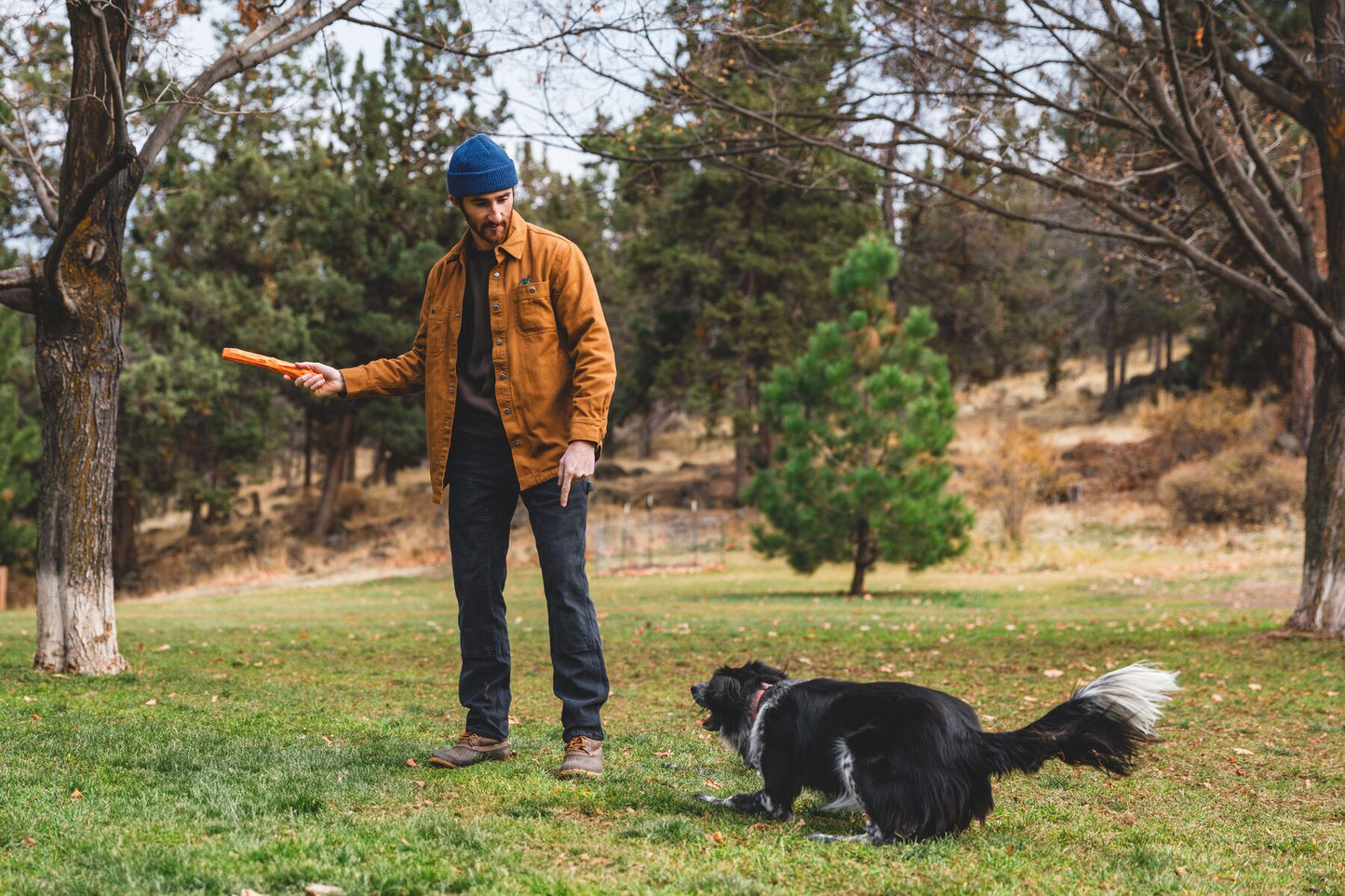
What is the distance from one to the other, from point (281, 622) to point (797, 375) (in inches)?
335

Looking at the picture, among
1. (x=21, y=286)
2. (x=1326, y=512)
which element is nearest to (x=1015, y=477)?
(x=1326, y=512)

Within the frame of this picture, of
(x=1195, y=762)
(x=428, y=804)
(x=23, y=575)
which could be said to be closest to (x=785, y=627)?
(x=1195, y=762)

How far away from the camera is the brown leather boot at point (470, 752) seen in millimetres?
4480

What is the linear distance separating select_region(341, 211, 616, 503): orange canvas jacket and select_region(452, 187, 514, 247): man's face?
5 centimetres

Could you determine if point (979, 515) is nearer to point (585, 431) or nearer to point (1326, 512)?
point (1326, 512)

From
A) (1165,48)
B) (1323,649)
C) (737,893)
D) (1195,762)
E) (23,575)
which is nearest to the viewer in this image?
(737,893)

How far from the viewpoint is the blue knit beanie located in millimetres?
4207

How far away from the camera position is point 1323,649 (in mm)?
9000

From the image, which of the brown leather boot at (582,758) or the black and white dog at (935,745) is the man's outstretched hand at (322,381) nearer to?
the brown leather boot at (582,758)

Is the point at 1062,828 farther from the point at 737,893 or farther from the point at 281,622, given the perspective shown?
the point at 281,622

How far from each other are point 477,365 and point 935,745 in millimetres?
2231

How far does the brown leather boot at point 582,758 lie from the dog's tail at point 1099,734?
1.53m

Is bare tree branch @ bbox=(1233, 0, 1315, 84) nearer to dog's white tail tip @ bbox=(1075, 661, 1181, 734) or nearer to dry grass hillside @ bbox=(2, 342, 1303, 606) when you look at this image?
dog's white tail tip @ bbox=(1075, 661, 1181, 734)

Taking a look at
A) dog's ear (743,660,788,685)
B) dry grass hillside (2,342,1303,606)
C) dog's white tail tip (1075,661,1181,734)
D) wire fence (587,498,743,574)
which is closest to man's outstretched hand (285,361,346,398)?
dog's ear (743,660,788,685)
